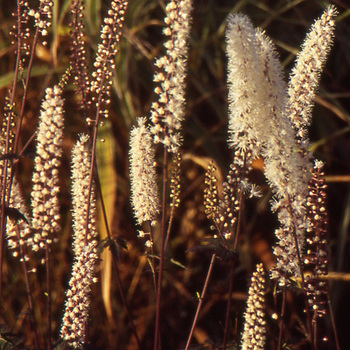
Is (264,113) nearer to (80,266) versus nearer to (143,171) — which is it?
(143,171)

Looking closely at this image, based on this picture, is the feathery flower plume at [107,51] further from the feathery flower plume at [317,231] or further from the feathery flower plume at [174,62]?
the feathery flower plume at [317,231]

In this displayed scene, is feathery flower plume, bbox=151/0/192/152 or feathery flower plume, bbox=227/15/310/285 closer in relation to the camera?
feathery flower plume, bbox=151/0/192/152

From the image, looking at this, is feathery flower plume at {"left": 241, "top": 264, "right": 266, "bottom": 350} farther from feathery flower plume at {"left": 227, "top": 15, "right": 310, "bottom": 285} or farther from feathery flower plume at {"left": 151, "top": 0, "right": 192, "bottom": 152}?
feathery flower plume at {"left": 151, "top": 0, "right": 192, "bottom": 152}

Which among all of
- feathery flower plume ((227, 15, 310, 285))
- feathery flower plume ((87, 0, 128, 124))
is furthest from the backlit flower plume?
feathery flower plume ((87, 0, 128, 124))

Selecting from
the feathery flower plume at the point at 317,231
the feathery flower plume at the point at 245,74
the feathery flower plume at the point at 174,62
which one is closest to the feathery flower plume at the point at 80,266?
the feathery flower plume at the point at 174,62

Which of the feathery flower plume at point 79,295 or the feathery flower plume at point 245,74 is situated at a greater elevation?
the feathery flower plume at point 245,74

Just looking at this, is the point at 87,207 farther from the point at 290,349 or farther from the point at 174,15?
the point at 290,349
